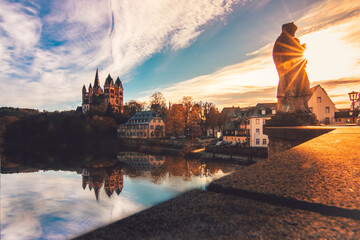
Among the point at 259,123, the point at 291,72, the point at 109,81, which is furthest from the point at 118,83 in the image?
the point at 291,72

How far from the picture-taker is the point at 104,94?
124 metres

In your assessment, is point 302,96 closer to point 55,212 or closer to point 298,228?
point 298,228

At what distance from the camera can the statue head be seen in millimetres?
7906

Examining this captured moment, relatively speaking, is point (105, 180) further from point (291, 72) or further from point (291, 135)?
point (291, 135)

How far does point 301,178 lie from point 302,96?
7287mm

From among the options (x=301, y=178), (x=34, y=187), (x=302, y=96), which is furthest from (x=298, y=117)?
(x=34, y=187)

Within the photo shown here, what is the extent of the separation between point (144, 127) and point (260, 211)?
2702 inches

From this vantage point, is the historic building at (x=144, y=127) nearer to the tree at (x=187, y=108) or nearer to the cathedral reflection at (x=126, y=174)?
the tree at (x=187, y=108)

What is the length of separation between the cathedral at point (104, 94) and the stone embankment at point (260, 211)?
408 ft

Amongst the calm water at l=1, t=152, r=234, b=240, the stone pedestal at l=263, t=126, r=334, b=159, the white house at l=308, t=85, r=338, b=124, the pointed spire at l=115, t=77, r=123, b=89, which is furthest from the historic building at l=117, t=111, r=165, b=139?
the pointed spire at l=115, t=77, r=123, b=89

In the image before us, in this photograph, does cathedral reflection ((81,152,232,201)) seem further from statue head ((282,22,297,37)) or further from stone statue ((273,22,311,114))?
statue head ((282,22,297,37))

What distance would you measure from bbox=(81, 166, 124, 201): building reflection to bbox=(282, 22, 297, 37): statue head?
1814cm

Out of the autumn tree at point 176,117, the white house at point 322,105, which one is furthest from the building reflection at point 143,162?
the white house at point 322,105

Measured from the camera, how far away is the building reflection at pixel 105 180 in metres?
21.0
